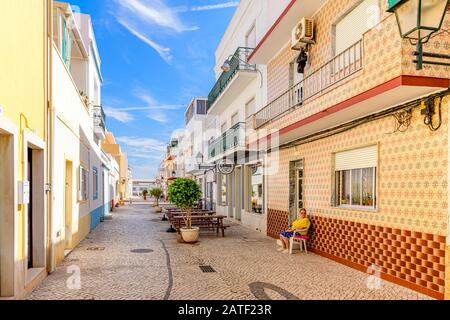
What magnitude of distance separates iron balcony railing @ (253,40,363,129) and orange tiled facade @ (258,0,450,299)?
0.35m

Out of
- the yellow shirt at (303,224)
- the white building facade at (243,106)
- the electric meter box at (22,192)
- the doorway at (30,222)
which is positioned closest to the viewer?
the electric meter box at (22,192)

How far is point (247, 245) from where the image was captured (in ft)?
34.9

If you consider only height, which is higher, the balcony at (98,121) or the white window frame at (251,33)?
the white window frame at (251,33)

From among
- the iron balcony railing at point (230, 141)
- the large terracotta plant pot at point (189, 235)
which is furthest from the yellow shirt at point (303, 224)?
the iron balcony railing at point (230, 141)

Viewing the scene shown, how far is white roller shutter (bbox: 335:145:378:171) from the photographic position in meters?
7.31

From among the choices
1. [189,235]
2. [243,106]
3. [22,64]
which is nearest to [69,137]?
[22,64]

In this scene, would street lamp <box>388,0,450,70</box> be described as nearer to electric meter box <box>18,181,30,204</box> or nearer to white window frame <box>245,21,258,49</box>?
electric meter box <box>18,181,30,204</box>

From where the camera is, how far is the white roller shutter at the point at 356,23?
23.8 ft

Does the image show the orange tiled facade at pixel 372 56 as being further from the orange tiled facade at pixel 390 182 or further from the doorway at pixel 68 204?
the doorway at pixel 68 204

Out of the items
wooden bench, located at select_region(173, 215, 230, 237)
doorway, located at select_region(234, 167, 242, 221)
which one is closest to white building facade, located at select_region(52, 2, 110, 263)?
wooden bench, located at select_region(173, 215, 230, 237)

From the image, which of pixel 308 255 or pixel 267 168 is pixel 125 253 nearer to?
pixel 308 255

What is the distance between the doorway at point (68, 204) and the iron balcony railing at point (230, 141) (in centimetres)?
Answer: 669

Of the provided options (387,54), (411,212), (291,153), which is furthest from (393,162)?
(291,153)
